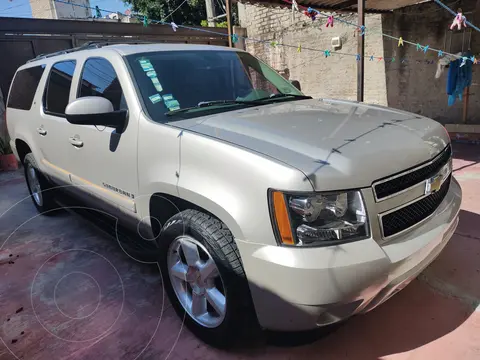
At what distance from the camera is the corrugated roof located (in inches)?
253

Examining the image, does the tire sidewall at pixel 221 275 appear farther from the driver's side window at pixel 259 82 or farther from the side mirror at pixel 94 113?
the driver's side window at pixel 259 82

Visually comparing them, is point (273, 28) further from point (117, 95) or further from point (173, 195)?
point (173, 195)

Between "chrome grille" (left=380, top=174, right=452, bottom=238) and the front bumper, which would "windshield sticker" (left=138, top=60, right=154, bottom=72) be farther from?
"chrome grille" (left=380, top=174, right=452, bottom=238)

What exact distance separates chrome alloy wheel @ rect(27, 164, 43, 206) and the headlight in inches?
149

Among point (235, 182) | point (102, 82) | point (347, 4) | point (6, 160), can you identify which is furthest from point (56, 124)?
point (347, 4)

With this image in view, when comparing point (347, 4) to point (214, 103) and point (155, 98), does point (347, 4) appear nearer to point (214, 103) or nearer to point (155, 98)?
point (214, 103)

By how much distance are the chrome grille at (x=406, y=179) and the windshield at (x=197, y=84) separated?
4.06 feet

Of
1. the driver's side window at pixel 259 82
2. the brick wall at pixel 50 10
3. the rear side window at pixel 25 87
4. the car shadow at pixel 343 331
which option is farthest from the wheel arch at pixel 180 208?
the brick wall at pixel 50 10

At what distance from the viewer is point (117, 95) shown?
9.03 feet

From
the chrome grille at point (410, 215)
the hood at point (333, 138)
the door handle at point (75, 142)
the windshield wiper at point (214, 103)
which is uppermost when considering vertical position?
the windshield wiper at point (214, 103)

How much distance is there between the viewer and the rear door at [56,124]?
135 inches

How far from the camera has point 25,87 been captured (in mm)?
4410

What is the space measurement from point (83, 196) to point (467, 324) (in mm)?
3162

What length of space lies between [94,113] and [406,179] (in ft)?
6.54
